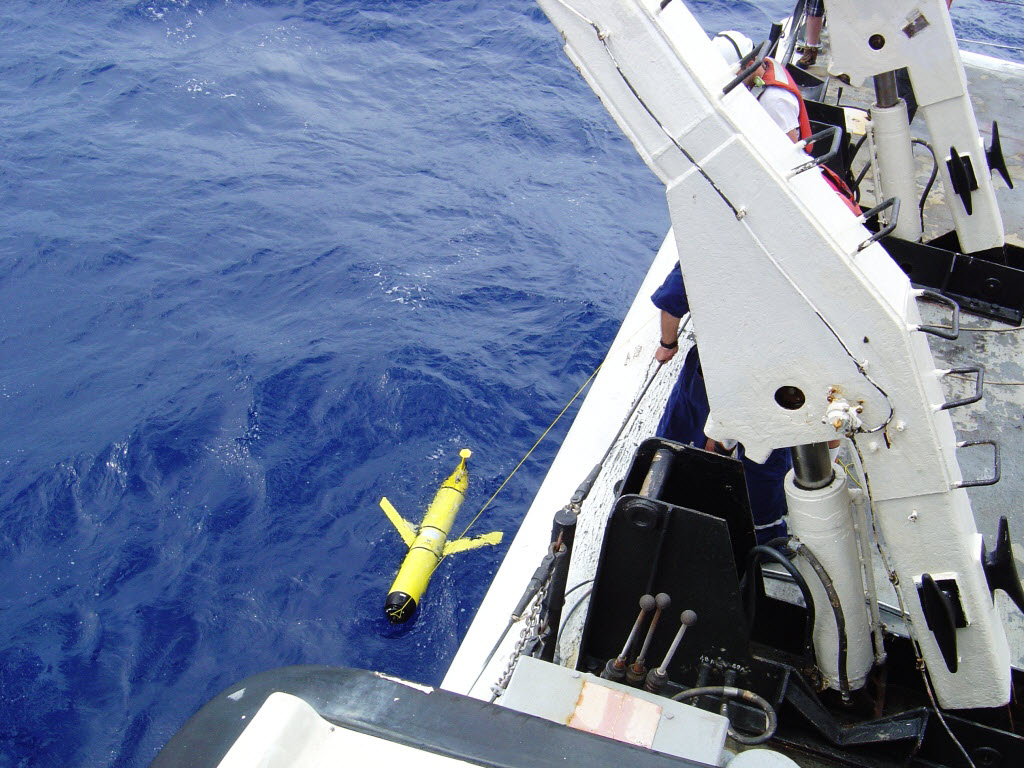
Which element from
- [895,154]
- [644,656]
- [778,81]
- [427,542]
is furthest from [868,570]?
[427,542]

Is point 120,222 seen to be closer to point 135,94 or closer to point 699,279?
point 135,94

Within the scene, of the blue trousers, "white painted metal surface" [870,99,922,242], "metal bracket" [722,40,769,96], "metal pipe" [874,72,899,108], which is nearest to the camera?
"metal bracket" [722,40,769,96]

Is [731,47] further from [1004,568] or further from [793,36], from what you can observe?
[793,36]

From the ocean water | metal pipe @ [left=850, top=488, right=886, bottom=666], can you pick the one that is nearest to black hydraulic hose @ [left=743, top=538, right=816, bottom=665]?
metal pipe @ [left=850, top=488, right=886, bottom=666]

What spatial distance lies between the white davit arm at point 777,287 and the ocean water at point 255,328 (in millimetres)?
6224

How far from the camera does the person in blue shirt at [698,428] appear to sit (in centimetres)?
463

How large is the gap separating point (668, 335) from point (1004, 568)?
251 cm

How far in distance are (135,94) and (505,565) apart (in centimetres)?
1415

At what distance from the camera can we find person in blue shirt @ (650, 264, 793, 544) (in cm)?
463

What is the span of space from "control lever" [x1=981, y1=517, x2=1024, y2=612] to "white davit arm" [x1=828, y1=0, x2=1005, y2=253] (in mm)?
3973

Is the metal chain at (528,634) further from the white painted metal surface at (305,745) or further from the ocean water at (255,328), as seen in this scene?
the ocean water at (255,328)

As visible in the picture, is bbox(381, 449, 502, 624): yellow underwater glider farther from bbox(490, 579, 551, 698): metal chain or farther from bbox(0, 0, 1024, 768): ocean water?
bbox(490, 579, 551, 698): metal chain

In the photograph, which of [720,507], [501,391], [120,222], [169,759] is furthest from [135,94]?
[169,759]

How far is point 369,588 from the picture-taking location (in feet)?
30.1
